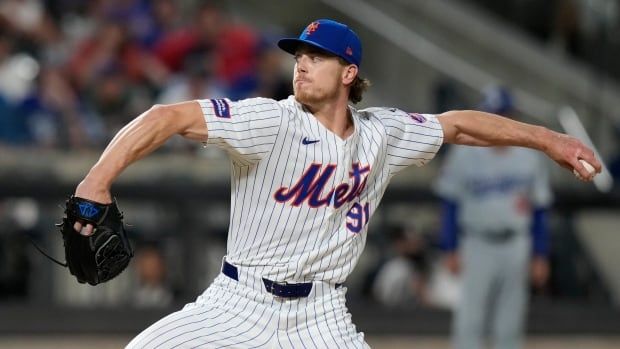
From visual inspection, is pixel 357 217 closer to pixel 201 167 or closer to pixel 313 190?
pixel 313 190

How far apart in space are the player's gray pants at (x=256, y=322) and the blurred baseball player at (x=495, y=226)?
11.1 feet

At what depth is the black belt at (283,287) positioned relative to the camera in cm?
482

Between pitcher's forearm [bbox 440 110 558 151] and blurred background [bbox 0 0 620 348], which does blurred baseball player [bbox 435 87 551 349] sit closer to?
blurred background [bbox 0 0 620 348]

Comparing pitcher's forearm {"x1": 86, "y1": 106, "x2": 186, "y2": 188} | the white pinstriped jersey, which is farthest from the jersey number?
pitcher's forearm {"x1": 86, "y1": 106, "x2": 186, "y2": 188}

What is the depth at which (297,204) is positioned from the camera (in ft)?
15.9

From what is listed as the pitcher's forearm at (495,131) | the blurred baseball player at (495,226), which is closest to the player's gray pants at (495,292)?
the blurred baseball player at (495,226)

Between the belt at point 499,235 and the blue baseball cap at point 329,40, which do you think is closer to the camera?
the blue baseball cap at point 329,40

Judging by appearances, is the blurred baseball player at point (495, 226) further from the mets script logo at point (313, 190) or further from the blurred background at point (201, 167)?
the mets script logo at point (313, 190)

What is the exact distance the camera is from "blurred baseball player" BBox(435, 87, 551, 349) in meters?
8.23

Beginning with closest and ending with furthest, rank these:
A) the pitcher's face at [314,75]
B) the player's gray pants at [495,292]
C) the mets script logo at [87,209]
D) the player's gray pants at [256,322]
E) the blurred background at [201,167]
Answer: the mets script logo at [87,209] → the player's gray pants at [256,322] → the pitcher's face at [314,75] → the player's gray pants at [495,292] → the blurred background at [201,167]

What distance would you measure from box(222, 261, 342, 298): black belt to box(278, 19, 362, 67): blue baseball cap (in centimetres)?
89

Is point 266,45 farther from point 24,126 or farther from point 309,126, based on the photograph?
point 309,126

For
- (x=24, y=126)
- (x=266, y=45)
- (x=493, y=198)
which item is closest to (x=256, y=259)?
(x=493, y=198)

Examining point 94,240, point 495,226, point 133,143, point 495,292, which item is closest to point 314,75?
point 133,143
